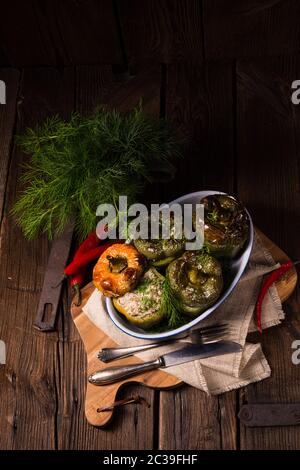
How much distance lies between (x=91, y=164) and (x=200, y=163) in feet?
1.18

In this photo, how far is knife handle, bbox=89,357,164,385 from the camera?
66.8 inches

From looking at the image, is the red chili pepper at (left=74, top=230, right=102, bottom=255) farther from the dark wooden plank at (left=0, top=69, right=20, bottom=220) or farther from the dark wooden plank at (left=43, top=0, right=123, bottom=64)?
the dark wooden plank at (left=43, top=0, right=123, bottom=64)

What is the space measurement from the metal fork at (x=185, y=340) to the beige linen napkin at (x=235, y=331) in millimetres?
15

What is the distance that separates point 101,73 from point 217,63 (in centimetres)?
36

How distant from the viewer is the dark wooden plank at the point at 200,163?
1717 mm

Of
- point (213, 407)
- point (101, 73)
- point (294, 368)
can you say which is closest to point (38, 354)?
point (213, 407)

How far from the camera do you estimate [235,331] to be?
1.74 meters

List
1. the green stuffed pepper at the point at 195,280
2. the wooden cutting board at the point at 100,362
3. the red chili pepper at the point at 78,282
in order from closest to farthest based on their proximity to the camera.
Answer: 1. the green stuffed pepper at the point at 195,280
2. the wooden cutting board at the point at 100,362
3. the red chili pepper at the point at 78,282

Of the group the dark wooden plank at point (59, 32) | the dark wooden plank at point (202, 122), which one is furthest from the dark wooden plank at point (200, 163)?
the dark wooden plank at point (59, 32)

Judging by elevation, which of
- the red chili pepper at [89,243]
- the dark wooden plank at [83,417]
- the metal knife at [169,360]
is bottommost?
the dark wooden plank at [83,417]

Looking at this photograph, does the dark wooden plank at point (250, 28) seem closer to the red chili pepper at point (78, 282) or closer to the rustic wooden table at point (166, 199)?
the rustic wooden table at point (166, 199)

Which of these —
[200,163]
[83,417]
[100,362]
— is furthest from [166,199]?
[83,417]

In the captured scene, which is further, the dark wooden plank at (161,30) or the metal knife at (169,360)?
the dark wooden plank at (161,30)

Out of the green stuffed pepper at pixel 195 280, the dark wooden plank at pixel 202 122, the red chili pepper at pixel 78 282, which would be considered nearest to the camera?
the green stuffed pepper at pixel 195 280
